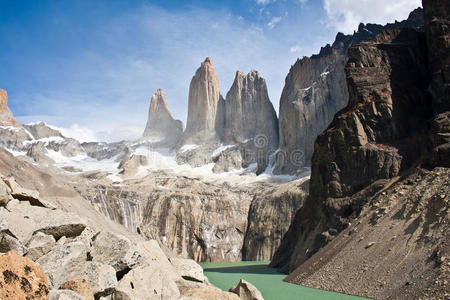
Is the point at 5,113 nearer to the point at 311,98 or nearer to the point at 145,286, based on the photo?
the point at 311,98

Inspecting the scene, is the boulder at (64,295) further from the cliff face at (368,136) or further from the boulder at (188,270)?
the cliff face at (368,136)

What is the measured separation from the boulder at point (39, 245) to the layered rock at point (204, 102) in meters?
123

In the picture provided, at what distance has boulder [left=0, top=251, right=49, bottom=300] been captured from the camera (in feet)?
16.9

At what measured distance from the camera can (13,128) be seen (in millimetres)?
153500

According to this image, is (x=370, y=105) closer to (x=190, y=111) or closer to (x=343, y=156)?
(x=343, y=156)

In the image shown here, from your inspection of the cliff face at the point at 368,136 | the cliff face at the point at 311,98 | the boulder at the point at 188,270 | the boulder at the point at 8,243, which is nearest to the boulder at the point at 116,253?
the boulder at the point at 8,243

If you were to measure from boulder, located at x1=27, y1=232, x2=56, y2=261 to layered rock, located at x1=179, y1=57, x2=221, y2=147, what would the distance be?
404 feet

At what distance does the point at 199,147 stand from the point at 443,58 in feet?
332

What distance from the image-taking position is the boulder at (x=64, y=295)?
19.1 ft

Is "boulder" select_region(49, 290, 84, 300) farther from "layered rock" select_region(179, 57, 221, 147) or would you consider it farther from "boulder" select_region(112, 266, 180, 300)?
"layered rock" select_region(179, 57, 221, 147)

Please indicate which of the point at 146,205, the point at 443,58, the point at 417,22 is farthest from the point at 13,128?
the point at 443,58

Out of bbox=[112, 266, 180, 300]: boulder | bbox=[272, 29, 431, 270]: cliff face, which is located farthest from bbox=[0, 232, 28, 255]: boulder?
bbox=[272, 29, 431, 270]: cliff face

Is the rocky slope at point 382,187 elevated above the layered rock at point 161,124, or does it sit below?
below

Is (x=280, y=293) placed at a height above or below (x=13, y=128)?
below
